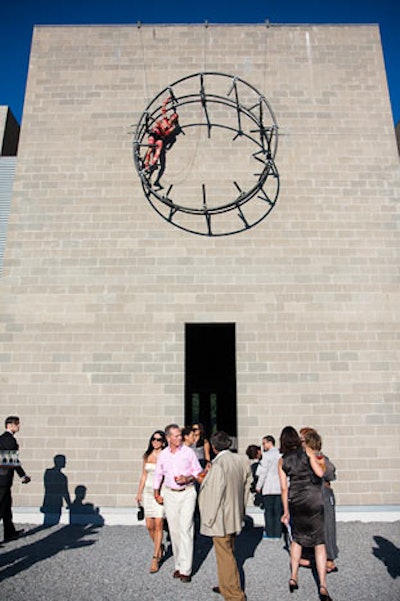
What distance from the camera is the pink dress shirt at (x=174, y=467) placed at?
4805 millimetres

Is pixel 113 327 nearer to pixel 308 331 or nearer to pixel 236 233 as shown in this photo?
pixel 236 233

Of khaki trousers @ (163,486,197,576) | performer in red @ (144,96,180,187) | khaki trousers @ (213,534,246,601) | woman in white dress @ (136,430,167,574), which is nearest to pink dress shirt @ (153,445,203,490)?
khaki trousers @ (163,486,197,576)

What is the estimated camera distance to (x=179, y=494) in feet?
15.7

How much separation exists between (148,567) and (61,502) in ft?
9.21

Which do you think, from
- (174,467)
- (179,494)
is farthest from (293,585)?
(174,467)

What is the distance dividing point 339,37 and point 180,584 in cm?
1070

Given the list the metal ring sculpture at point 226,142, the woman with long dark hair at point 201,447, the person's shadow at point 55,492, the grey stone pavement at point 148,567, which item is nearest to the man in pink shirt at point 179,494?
the grey stone pavement at point 148,567

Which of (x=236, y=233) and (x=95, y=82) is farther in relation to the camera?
(x=95, y=82)

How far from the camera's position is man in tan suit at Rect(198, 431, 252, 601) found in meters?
4.01

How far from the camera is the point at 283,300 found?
8.19m

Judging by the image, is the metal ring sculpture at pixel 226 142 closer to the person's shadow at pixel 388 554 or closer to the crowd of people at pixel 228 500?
the crowd of people at pixel 228 500

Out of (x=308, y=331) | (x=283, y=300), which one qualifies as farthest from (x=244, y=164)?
(x=308, y=331)

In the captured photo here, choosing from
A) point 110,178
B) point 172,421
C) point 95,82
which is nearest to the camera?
point 172,421

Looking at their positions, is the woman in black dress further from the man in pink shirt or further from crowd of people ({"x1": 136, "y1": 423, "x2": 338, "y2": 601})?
the man in pink shirt
